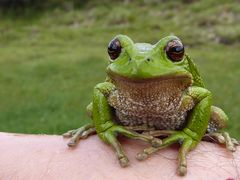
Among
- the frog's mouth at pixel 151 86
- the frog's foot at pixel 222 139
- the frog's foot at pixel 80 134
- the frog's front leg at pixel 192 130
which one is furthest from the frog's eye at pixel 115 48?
the frog's foot at pixel 222 139

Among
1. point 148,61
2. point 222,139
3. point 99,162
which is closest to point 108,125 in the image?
point 99,162

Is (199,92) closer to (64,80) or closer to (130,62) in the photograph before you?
(130,62)

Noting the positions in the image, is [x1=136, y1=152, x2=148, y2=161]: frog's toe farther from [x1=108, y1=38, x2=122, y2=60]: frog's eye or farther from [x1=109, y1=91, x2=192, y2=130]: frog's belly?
[x1=108, y1=38, x2=122, y2=60]: frog's eye

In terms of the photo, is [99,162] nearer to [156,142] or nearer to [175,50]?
[156,142]

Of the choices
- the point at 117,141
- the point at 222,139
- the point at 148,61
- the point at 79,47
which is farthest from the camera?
the point at 79,47

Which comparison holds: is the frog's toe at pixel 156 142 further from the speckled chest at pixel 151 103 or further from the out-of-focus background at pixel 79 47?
the out-of-focus background at pixel 79 47

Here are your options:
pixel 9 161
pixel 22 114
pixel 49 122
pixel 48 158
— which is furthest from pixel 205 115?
pixel 22 114
